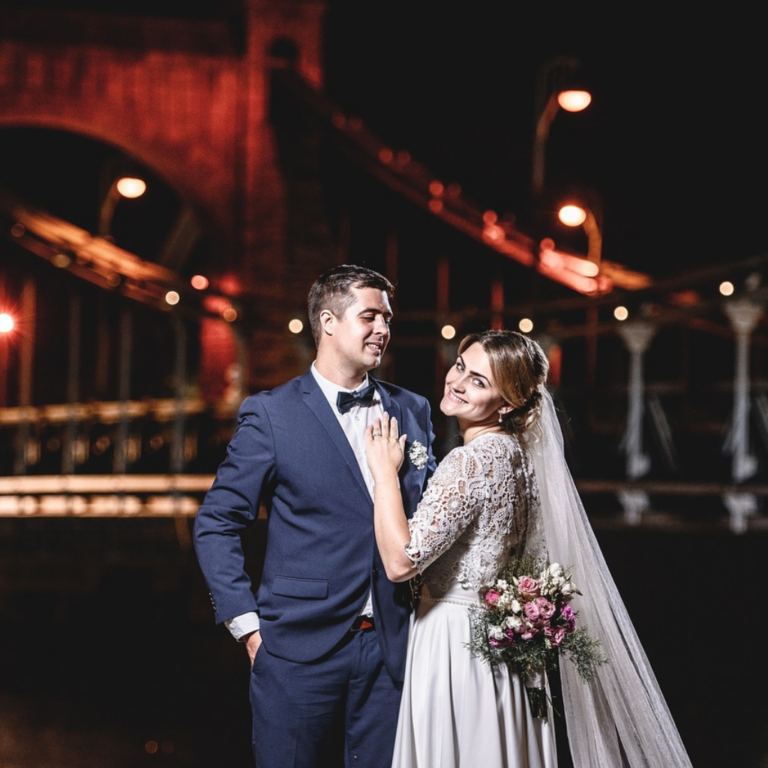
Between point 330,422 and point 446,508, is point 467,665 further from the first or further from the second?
point 330,422

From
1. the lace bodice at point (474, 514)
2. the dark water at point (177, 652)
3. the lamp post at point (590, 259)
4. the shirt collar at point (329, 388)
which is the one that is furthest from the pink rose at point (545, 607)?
the lamp post at point (590, 259)

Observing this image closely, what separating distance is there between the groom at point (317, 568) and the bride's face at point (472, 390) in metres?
0.15

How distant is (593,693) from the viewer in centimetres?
254

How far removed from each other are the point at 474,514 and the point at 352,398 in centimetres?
38

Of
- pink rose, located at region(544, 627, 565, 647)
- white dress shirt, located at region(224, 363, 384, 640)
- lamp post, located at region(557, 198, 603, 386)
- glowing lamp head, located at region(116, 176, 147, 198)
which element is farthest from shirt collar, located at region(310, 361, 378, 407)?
glowing lamp head, located at region(116, 176, 147, 198)

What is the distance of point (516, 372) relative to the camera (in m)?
2.33

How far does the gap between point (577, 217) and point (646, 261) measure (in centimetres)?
378

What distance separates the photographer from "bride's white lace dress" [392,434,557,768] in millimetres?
2285

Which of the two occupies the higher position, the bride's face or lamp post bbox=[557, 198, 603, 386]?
lamp post bbox=[557, 198, 603, 386]

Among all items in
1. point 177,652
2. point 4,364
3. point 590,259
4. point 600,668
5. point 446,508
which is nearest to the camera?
point 446,508

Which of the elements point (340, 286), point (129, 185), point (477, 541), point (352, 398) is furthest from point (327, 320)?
point (129, 185)

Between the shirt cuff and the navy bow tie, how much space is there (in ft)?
1.61

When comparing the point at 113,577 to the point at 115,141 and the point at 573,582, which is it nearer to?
the point at 573,582

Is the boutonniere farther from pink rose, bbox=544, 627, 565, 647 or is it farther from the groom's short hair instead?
pink rose, bbox=544, 627, 565, 647
